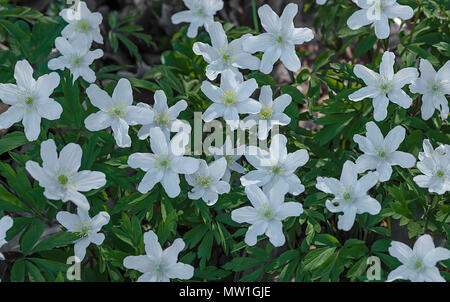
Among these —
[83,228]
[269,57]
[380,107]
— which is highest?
[269,57]

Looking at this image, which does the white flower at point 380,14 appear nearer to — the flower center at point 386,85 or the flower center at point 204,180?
the flower center at point 386,85

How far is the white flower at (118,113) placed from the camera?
2.51 m

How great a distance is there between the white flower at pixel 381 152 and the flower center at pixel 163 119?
0.99 m

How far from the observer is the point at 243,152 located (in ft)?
8.28

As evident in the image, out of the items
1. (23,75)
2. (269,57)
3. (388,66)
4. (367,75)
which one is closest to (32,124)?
(23,75)

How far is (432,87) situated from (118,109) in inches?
66.4

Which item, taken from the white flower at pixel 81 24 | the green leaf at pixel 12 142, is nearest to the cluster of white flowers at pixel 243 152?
the green leaf at pixel 12 142

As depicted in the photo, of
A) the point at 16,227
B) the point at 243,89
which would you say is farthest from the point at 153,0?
the point at 16,227

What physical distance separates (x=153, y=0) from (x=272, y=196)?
8.82 ft

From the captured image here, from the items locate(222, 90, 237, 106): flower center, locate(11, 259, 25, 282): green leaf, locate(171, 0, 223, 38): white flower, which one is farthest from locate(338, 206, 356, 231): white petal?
locate(11, 259, 25, 282): green leaf

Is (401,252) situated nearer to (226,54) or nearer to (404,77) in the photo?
(404,77)

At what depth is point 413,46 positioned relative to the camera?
2.90m

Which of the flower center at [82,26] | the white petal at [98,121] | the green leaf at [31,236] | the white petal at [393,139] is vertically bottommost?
the green leaf at [31,236]

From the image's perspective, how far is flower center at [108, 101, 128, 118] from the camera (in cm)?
253
